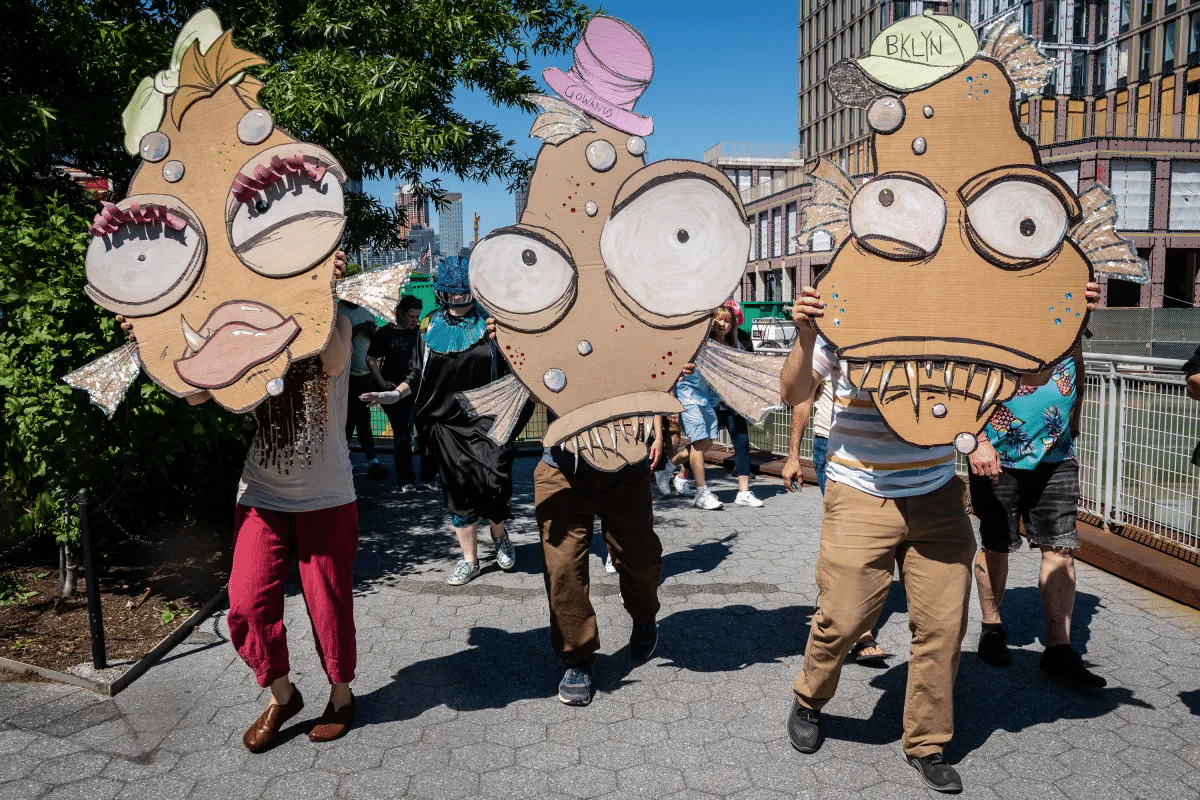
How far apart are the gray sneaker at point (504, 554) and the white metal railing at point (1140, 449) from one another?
5.55ft

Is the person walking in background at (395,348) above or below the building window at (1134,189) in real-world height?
below

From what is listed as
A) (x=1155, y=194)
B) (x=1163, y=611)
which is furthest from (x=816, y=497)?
(x=1155, y=194)

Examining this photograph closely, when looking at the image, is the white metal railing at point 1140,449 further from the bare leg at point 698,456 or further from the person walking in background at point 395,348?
the person walking in background at point 395,348

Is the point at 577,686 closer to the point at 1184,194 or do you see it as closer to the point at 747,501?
the point at 747,501

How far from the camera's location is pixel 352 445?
35.2ft

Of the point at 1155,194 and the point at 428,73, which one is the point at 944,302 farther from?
the point at 1155,194

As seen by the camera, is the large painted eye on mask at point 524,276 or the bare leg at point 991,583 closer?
the large painted eye on mask at point 524,276

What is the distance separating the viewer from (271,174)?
2969 millimetres

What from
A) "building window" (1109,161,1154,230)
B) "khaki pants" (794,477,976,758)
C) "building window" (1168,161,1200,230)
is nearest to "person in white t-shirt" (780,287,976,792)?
"khaki pants" (794,477,976,758)

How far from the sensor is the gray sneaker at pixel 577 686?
3.45 metres

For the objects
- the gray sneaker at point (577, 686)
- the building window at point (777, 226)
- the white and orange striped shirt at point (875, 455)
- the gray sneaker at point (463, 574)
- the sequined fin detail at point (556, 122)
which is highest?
the building window at point (777, 226)

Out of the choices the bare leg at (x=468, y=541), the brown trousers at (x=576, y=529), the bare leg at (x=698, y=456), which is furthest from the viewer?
the bare leg at (x=698, y=456)

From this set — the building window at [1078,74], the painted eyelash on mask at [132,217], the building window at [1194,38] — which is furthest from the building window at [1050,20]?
the painted eyelash on mask at [132,217]

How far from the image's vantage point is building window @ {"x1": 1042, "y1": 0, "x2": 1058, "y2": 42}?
43938mm
